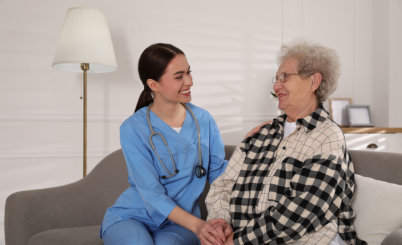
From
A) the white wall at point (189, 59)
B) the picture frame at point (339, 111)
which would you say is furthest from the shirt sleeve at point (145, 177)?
the picture frame at point (339, 111)

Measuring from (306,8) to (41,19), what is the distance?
2.20 metres

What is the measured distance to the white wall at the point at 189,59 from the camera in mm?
2697

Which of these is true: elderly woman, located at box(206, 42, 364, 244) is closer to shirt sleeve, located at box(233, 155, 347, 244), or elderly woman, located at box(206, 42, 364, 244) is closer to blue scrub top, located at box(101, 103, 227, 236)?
shirt sleeve, located at box(233, 155, 347, 244)

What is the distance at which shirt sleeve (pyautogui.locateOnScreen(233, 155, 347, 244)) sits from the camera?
1.16m

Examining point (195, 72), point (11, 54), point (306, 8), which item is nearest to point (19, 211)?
point (11, 54)

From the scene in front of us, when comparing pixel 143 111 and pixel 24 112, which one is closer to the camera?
pixel 143 111

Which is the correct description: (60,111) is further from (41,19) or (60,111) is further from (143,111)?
(143,111)

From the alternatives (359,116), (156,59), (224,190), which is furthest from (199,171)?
(359,116)

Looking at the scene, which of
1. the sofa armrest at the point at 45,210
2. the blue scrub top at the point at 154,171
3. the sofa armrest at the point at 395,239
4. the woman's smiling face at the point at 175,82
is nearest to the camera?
the sofa armrest at the point at 395,239

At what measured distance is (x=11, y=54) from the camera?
2.67 meters

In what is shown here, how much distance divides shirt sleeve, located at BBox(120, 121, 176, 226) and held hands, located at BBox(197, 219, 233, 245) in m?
0.19

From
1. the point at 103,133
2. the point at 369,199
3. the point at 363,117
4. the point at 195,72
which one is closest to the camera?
the point at 369,199

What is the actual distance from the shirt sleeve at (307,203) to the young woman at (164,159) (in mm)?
374

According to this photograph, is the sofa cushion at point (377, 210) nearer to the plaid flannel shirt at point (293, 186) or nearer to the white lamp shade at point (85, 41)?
the plaid flannel shirt at point (293, 186)
